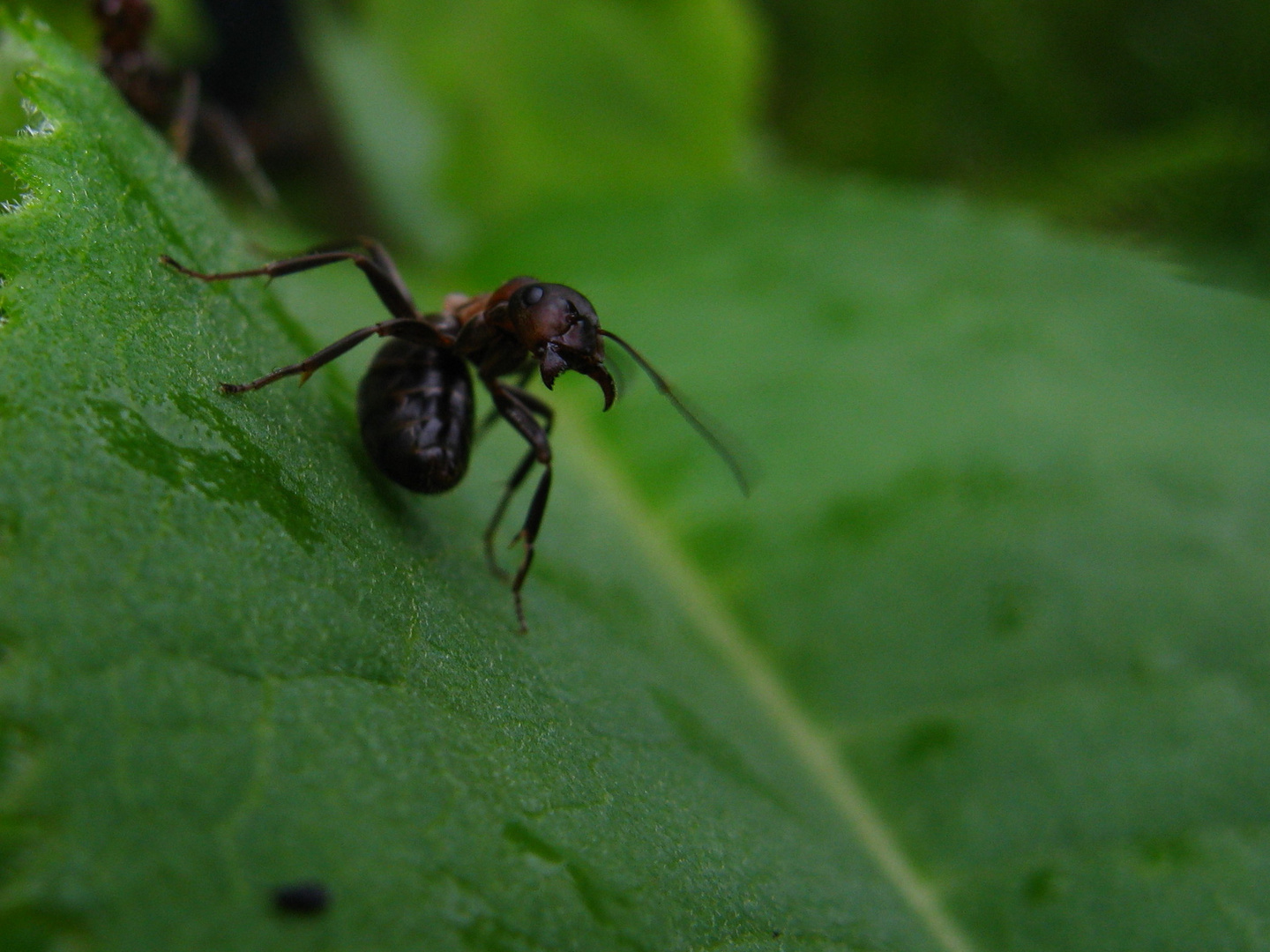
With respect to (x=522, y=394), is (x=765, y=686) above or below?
below

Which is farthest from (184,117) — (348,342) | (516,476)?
(516,476)

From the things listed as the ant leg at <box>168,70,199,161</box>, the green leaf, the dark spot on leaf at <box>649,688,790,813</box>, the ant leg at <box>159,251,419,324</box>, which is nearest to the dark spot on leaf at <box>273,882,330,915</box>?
the green leaf

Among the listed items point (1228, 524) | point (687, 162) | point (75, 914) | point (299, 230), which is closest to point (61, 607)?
point (75, 914)

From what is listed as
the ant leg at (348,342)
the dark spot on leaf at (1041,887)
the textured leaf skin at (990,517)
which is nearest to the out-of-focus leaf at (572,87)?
the textured leaf skin at (990,517)

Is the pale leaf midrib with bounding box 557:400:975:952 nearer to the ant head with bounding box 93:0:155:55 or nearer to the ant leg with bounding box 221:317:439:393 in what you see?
the ant leg with bounding box 221:317:439:393

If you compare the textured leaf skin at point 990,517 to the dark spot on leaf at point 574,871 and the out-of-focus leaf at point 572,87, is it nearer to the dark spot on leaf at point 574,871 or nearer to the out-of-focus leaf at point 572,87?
the out-of-focus leaf at point 572,87

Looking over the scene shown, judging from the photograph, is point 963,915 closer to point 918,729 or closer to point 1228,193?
point 918,729

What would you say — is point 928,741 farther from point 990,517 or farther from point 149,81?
point 149,81
